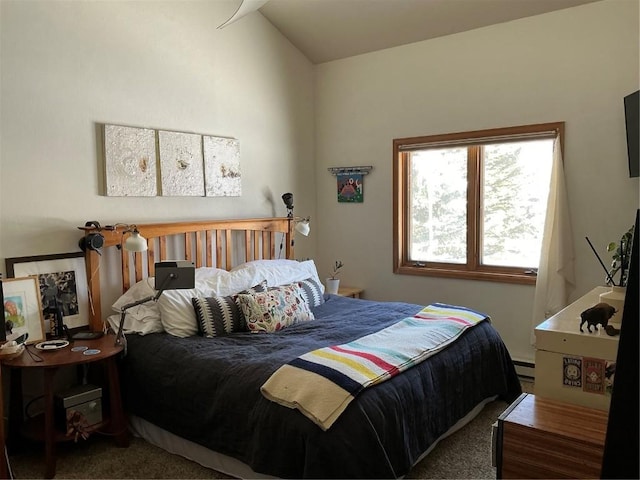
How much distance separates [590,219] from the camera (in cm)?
351

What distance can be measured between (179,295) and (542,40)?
3.03 m

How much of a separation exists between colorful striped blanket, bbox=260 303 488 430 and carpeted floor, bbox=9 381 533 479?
0.54m

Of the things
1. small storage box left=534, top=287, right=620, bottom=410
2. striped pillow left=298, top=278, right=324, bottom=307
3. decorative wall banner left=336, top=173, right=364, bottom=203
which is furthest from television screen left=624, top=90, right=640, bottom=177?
striped pillow left=298, top=278, right=324, bottom=307

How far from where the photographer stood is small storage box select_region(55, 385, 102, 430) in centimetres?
263

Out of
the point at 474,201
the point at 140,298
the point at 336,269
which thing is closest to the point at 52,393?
the point at 140,298

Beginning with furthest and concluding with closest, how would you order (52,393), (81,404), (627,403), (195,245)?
(195,245) → (81,404) → (52,393) → (627,403)

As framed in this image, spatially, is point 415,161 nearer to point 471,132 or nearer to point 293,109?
point 471,132

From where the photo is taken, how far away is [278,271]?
381cm

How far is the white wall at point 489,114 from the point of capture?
3.40 meters

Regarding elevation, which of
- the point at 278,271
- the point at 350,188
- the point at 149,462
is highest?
the point at 350,188

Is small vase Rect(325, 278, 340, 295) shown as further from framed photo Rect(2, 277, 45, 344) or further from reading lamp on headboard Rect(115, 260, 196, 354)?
framed photo Rect(2, 277, 45, 344)

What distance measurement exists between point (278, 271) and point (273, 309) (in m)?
0.69

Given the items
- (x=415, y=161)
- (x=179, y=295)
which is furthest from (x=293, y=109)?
(x=179, y=295)

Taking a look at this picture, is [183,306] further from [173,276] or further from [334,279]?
[334,279]
